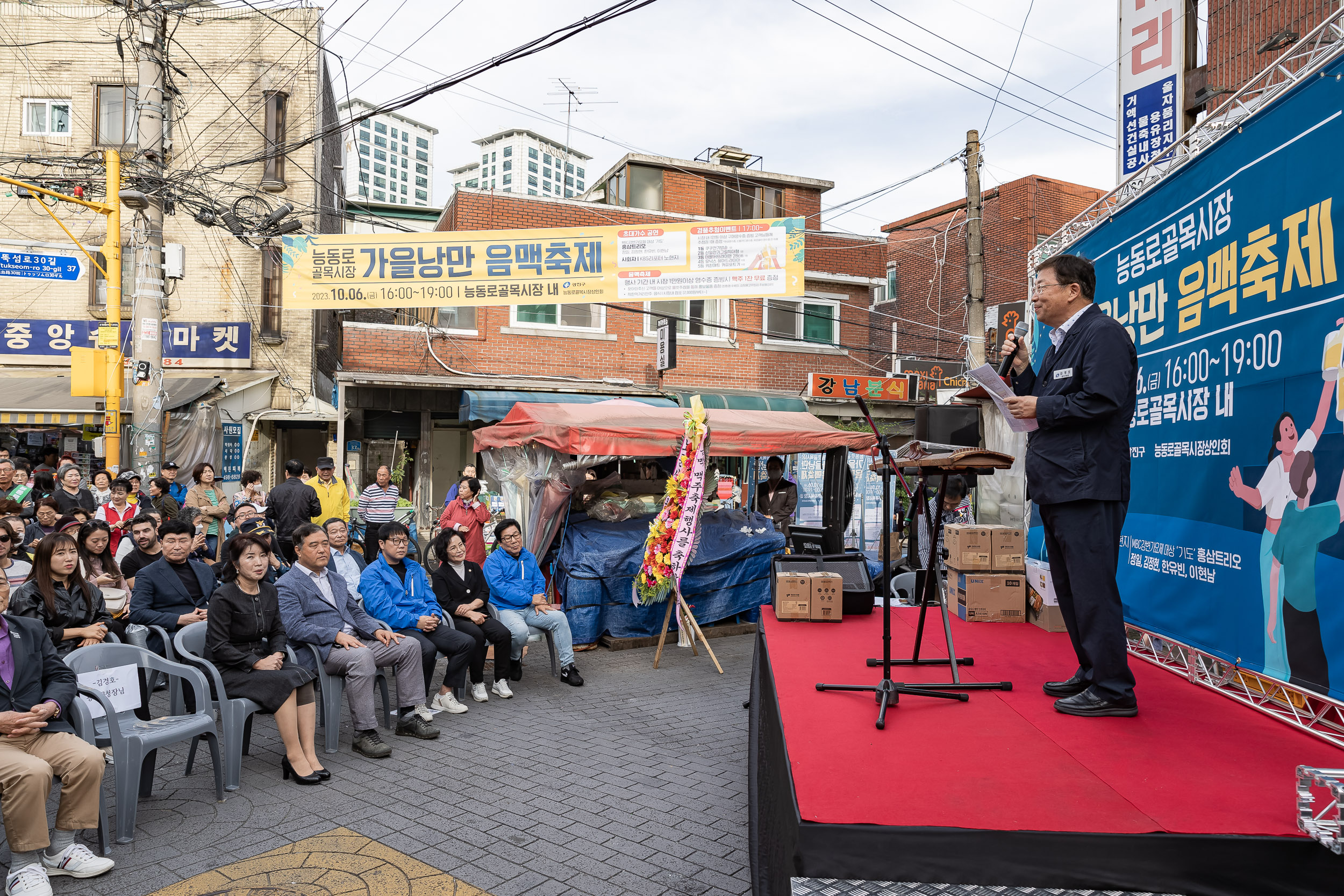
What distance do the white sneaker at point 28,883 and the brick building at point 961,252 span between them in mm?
22600

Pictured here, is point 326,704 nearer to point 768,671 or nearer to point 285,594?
point 285,594

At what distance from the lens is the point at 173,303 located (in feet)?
53.6

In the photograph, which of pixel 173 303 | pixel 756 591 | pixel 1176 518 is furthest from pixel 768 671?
pixel 173 303

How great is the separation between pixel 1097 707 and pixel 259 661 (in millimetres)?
4353

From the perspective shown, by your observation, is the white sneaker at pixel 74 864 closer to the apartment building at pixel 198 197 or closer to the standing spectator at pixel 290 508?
the standing spectator at pixel 290 508

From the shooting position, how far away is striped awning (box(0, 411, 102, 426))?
1389cm

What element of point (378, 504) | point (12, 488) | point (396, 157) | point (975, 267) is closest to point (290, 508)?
point (378, 504)

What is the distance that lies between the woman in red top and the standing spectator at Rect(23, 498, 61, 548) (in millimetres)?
3519

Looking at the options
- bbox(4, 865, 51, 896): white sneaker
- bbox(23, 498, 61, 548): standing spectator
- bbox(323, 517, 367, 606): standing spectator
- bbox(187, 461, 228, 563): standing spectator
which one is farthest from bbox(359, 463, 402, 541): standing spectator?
bbox(4, 865, 51, 896): white sneaker

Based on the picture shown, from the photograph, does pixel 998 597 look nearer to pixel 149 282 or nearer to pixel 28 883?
pixel 28 883

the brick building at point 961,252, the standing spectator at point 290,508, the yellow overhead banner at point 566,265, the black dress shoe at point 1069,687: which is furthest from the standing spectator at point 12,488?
the brick building at point 961,252

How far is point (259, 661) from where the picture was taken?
479cm

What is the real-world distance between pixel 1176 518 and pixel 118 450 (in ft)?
36.5

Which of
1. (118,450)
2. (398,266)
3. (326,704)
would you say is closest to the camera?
(326,704)
